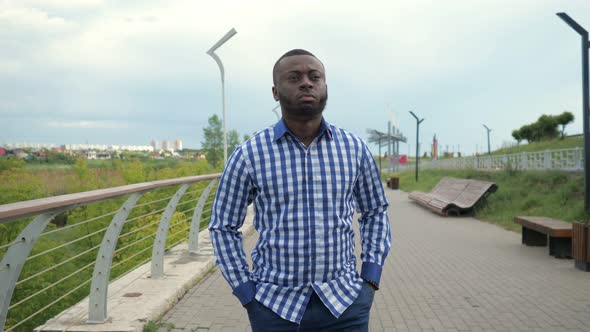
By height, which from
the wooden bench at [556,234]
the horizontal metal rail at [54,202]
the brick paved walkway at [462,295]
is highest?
the horizontal metal rail at [54,202]

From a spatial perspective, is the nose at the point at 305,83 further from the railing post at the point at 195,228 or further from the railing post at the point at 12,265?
the railing post at the point at 195,228

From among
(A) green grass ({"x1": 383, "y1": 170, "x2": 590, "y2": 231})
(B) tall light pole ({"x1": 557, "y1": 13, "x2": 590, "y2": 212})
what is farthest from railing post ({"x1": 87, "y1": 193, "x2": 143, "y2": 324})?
(A) green grass ({"x1": 383, "y1": 170, "x2": 590, "y2": 231})

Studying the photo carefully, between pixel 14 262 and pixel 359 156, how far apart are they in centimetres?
177

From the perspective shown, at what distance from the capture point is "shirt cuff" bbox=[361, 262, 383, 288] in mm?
1990

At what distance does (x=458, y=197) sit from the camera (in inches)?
648

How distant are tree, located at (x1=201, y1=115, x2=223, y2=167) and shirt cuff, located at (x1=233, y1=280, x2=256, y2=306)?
295ft

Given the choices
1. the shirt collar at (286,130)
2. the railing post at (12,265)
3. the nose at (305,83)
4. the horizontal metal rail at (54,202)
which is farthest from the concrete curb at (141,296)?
the nose at (305,83)

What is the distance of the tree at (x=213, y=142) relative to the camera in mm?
91250

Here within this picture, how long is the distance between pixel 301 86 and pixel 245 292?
0.72 meters

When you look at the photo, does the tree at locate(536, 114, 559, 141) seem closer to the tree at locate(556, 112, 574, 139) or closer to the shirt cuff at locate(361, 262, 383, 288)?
the tree at locate(556, 112, 574, 139)

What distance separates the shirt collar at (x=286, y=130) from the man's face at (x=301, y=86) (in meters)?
0.05

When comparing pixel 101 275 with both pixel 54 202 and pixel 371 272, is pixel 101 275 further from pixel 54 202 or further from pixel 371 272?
pixel 371 272

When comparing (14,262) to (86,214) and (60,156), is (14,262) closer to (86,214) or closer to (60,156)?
(86,214)

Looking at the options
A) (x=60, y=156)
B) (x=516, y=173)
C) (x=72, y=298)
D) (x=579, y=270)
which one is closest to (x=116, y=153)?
(x=60, y=156)
